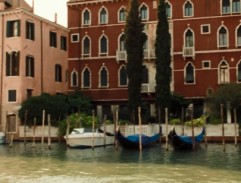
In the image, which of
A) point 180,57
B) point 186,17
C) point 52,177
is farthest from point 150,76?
point 52,177

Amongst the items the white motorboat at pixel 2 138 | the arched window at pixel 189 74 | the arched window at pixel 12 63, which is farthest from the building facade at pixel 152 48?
the white motorboat at pixel 2 138

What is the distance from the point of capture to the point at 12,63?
31344 mm

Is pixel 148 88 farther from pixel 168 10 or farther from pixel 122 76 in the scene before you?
pixel 168 10

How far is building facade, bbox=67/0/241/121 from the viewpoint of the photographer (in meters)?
30.8

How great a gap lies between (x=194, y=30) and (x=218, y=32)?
162cm

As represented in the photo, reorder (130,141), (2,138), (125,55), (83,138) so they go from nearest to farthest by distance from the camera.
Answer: (130,141) < (83,138) < (2,138) < (125,55)

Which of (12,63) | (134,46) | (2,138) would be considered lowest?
(2,138)

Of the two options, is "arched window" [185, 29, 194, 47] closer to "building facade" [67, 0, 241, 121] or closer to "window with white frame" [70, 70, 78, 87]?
"building facade" [67, 0, 241, 121]

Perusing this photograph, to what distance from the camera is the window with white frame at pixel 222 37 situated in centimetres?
3081

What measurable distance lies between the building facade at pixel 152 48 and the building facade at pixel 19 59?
8.09 ft

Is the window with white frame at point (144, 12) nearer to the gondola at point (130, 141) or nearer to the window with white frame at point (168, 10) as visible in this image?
the window with white frame at point (168, 10)

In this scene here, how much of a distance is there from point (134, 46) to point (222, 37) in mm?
5990

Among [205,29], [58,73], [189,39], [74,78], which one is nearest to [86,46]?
[74,78]

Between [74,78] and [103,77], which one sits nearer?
[103,77]
